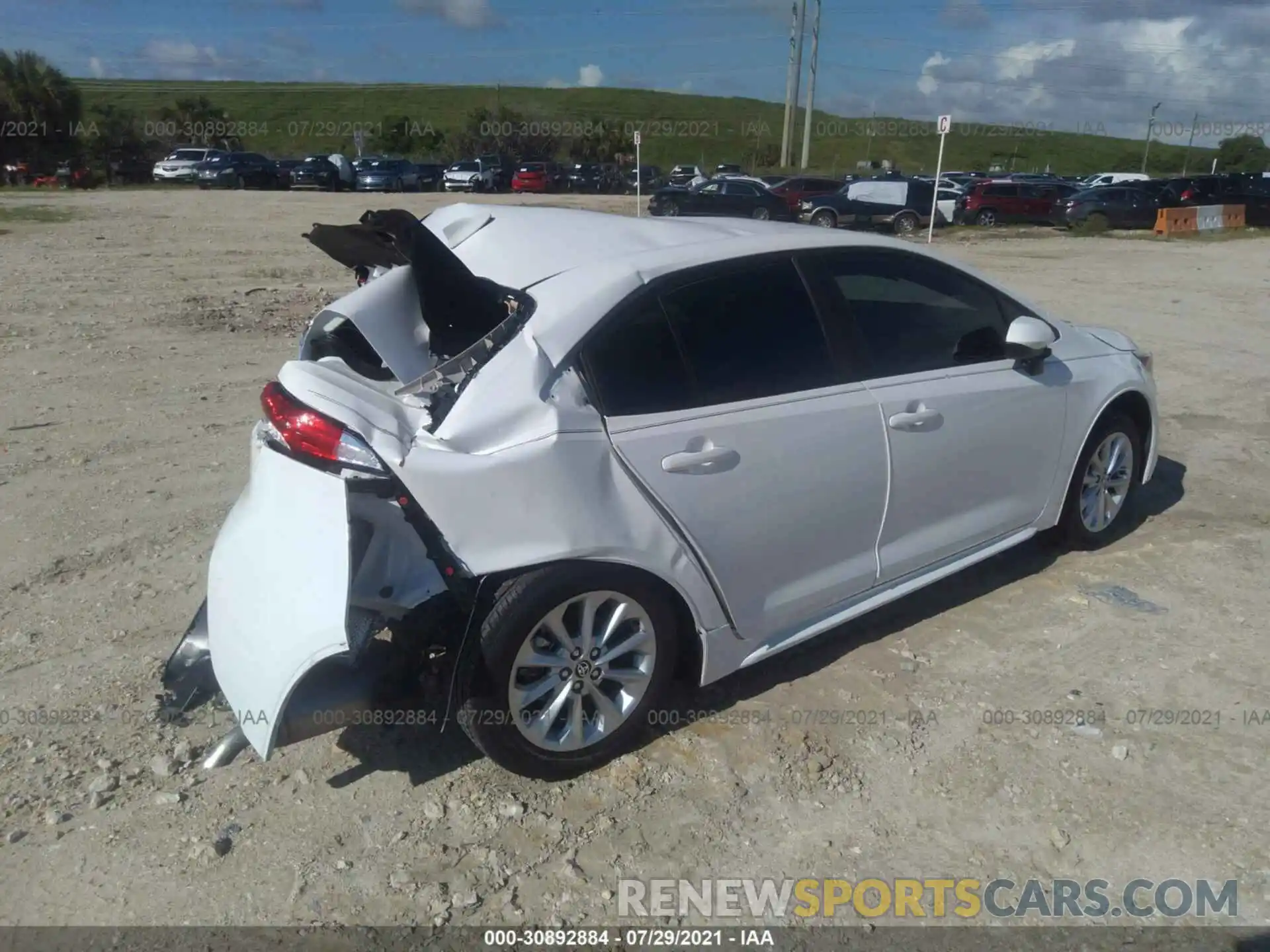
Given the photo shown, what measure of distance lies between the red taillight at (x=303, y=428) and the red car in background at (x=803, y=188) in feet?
94.3

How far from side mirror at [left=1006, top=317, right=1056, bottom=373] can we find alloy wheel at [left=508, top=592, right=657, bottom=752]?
6.86 ft

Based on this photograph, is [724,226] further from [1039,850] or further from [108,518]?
[108,518]

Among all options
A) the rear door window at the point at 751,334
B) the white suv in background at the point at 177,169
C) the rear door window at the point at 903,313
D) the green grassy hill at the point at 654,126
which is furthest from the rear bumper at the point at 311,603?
the green grassy hill at the point at 654,126

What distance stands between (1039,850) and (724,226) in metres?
2.46

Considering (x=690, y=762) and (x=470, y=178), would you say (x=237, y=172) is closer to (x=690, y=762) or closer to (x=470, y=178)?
A: (x=470, y=178)

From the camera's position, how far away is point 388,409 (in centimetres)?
300

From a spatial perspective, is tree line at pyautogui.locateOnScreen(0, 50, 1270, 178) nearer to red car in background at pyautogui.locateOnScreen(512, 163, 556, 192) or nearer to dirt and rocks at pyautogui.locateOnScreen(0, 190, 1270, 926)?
red car in background at pyautogui.locateOnScreen(512, 163, 556, 192)

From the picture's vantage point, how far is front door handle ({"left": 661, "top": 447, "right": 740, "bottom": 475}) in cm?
324

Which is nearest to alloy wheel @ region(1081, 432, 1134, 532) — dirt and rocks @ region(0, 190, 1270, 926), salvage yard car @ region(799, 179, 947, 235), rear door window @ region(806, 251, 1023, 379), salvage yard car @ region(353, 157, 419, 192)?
dirt and rocks @ region(0, 190, 1270, 926)

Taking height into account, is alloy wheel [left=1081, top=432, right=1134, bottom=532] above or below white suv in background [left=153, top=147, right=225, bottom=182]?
above

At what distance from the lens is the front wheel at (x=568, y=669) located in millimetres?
3035

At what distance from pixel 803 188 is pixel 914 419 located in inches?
1157

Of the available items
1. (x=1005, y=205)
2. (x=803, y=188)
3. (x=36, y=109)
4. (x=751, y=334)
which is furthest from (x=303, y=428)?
(x=36, y=109)

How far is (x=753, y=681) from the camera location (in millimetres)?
3936
